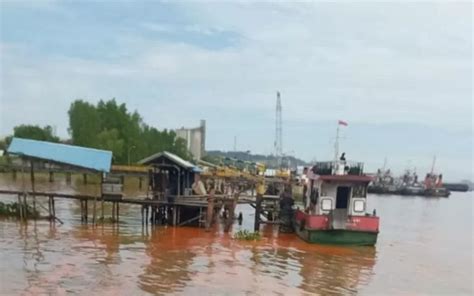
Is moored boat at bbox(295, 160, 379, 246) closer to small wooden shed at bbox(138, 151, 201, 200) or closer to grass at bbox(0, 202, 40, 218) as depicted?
small wooden shed at bbox(138, 151, 201, 200)

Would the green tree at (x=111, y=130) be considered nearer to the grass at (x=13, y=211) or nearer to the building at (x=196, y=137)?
the building at (x=196, y=137)

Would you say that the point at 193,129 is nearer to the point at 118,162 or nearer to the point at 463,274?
the point at 118,162

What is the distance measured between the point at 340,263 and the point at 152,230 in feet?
28.5

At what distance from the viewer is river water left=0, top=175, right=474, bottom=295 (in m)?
15.7

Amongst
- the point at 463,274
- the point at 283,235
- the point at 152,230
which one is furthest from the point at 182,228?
the point at 463,274

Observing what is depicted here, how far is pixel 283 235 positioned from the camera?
2827 centimetres

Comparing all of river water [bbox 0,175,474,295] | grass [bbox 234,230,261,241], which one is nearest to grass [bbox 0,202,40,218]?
river water [bbox 0,175,474,295]

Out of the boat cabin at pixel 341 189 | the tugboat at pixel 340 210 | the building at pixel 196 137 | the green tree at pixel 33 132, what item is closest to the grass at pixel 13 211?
the tugboat at pixel 340 210

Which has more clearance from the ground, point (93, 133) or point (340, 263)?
point (93, 133)

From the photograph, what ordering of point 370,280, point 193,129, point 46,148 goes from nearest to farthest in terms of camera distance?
point 370,280, point 46,148, point 193,129

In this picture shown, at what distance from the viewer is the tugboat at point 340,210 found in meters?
24.7

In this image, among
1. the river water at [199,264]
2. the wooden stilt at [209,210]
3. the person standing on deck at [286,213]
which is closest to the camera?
the river water at [199,264]

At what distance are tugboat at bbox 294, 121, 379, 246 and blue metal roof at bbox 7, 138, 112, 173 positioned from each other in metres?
8.92

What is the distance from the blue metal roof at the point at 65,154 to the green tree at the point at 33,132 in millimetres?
56744
